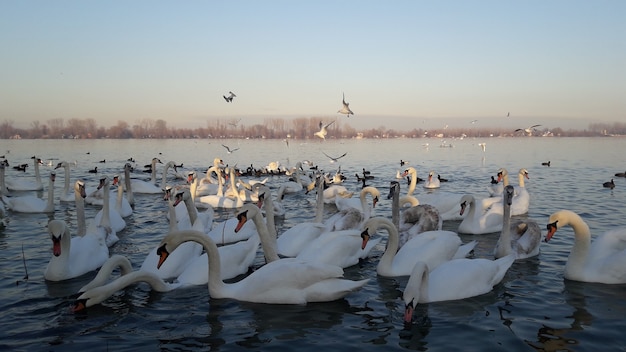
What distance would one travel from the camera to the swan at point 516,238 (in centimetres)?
944

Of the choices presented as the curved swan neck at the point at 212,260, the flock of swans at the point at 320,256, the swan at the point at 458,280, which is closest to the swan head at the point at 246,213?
the flock of swans at the point at 320,256

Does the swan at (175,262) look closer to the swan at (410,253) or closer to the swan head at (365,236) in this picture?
the swan head at (365,236)

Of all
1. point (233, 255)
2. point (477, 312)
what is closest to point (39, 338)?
point (233, 255)

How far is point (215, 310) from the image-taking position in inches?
279

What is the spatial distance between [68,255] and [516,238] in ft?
27.0

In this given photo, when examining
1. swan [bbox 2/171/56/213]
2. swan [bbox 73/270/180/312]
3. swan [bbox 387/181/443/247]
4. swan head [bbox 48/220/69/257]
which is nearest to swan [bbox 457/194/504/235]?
swan [bbox 387/181/443/247]

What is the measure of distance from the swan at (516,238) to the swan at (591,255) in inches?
45.5

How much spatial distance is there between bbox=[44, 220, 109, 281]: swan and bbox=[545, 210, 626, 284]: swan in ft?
24.8

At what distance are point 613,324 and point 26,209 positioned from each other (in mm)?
15512

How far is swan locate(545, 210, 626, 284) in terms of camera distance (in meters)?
8.09

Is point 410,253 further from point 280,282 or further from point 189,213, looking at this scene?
point 189,213

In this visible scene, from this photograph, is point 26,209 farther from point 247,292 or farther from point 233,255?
point 247,292

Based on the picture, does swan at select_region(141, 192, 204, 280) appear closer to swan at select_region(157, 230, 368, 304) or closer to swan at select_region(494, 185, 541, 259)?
swan at select_region(157, 230, 368, 304)

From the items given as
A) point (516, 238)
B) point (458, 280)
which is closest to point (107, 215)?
point (458, 280)
